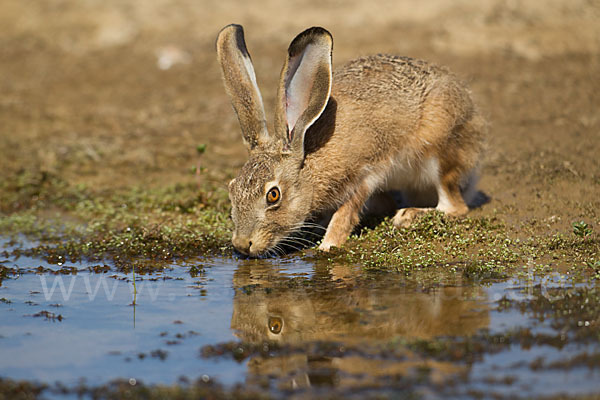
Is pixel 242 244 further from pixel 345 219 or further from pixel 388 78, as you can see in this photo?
pixel 388 78

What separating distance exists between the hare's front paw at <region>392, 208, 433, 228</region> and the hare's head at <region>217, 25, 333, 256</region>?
110cm

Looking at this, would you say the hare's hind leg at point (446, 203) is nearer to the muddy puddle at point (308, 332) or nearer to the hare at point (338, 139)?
the hare at point (338, 139)

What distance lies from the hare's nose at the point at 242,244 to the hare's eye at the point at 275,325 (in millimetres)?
1348

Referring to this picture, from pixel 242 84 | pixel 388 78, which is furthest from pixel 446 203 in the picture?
pixel 242 84

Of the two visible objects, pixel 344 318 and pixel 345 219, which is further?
pixel 345 219

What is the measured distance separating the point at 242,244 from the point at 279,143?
0.94 meters

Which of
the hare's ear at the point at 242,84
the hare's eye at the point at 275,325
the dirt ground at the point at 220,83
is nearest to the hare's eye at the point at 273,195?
the hare's ear at the point at 242,84

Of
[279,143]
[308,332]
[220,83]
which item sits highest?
[220,83]

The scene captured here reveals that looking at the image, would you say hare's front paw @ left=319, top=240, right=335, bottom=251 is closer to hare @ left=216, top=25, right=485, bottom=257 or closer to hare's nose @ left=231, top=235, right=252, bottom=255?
hare @ left=216, top=25, right=485, bottom=257

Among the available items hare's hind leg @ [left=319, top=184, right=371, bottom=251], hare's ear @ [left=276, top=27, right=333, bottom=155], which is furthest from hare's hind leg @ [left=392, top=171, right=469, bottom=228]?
hare's ear @ [left=276, top=27, right=333, bottom=155]

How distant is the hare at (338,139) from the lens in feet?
20.7

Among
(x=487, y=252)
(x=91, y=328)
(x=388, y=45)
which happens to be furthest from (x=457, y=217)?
(x=388, y=45)

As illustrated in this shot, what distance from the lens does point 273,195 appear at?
6.27m

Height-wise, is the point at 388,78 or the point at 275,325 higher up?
the point at 388,78
